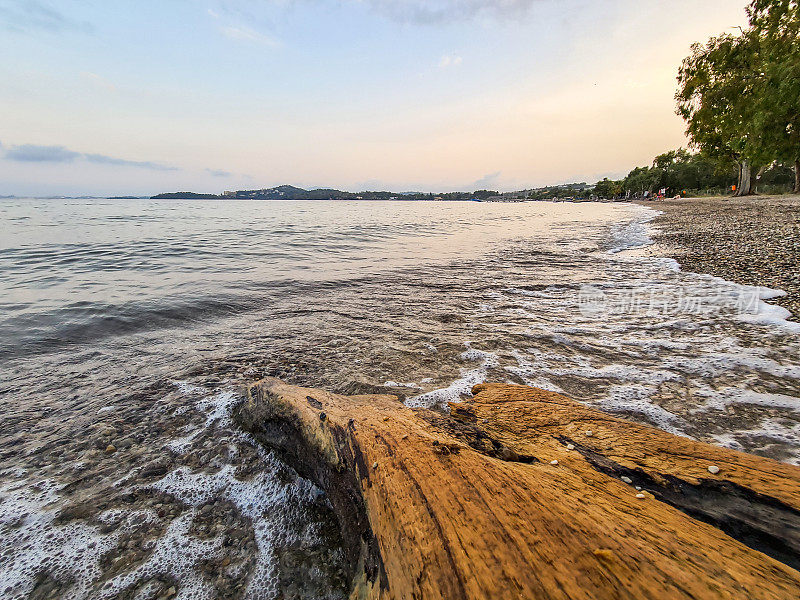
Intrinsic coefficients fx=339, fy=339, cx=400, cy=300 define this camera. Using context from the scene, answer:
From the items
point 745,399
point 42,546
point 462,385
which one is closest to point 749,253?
point 745,399

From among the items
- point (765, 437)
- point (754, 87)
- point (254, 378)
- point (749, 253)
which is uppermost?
point (754, 87)

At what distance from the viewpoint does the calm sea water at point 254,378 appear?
→ 2.22 m

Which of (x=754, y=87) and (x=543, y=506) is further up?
(x=754, y=87)

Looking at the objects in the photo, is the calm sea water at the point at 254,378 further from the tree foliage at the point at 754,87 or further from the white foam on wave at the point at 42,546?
the tree foliage at the point at 754,87

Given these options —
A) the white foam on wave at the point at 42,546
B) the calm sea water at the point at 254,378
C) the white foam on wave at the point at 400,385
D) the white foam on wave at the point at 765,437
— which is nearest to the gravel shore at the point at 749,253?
the calm sea water at the point at 254,378

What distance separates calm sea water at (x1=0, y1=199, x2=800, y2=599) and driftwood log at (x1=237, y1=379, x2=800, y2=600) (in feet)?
1.79

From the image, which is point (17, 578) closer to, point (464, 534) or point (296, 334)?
A: point (464, 534)

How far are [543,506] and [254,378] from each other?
12.4ft

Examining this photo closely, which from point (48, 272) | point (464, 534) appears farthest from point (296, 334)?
point (48, 272)

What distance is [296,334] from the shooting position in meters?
5.95

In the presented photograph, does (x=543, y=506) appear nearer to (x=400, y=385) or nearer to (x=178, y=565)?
(x=178, y=565)

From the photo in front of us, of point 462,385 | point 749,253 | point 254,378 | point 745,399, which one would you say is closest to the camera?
point 745,399

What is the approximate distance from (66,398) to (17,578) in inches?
98.9

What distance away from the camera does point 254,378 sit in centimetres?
441
